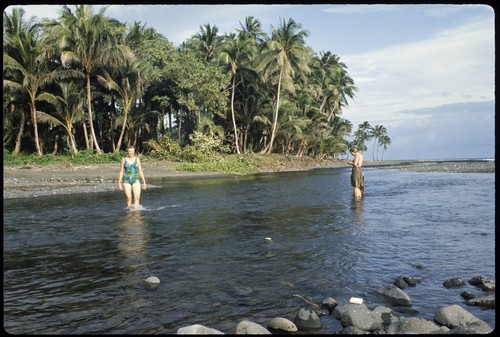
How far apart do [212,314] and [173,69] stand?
38.3 meters

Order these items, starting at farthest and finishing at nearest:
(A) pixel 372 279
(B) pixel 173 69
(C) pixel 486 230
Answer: (B) pixel 173 69
(C) pixel 486 230
(A) pixel 372 279

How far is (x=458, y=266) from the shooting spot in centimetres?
688

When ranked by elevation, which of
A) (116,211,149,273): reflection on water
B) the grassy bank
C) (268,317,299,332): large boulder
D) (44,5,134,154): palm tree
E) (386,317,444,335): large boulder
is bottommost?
(116,211,149,273): reflection on water

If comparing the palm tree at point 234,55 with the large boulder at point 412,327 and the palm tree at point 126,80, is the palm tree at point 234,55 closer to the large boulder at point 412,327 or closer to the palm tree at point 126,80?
the palm tree at point 126,80

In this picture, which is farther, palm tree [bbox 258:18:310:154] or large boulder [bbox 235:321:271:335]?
palm tree [bbox 258:18:310:154]

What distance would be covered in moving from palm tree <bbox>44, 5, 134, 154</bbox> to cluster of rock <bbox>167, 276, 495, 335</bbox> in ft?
115

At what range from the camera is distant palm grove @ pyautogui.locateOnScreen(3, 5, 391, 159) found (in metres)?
34.5

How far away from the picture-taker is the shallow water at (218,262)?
487cm

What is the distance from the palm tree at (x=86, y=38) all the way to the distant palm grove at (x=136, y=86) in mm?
86

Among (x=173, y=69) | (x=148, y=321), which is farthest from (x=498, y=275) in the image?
(x=173, y=69)

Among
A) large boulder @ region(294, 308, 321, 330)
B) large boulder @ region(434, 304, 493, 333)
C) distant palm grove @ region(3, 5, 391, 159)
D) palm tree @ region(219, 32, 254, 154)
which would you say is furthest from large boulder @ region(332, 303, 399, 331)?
palm tree @ region(219, 32, 254, 154)

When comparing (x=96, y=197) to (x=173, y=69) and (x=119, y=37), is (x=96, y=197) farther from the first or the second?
(x=119, y=37)

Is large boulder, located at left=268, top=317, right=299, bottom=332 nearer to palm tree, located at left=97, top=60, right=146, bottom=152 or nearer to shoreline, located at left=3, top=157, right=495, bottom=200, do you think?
shoreline, located at left=3, top=157, right=495, bottom=200

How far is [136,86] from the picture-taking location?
129 feet
